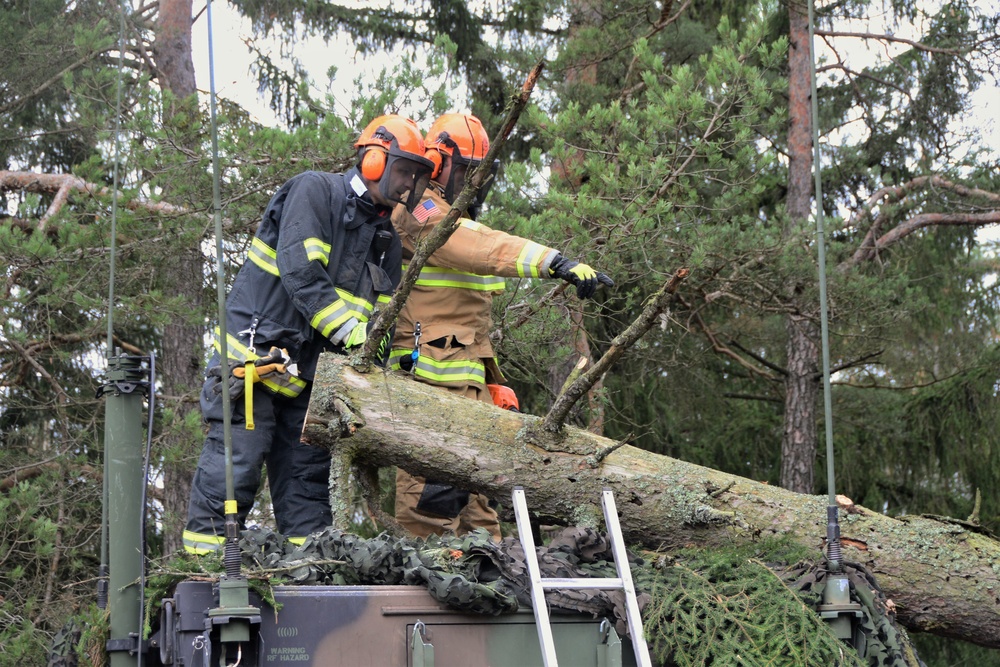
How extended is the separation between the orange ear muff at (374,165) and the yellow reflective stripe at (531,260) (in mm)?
694

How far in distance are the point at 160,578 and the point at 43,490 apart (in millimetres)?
4772

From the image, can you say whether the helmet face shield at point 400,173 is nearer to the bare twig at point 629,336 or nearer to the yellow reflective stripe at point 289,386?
the yellow reflective stripe at point 289,386

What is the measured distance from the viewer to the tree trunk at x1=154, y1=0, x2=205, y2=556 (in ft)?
24.4

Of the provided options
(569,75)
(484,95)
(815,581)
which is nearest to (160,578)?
(815,581)

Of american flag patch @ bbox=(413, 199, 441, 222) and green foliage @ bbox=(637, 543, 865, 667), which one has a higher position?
american flag patch @ bbox=(413, 199, 441, 222)

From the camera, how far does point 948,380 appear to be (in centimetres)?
981

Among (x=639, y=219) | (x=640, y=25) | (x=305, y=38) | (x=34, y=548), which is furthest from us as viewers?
(x=305, y=38)

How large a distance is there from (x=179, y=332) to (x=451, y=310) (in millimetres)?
4516

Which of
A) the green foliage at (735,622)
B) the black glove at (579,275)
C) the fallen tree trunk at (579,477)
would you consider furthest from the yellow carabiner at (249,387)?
the green foliage at (735,622)

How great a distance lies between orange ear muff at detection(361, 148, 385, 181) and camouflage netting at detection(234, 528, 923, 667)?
1721mm

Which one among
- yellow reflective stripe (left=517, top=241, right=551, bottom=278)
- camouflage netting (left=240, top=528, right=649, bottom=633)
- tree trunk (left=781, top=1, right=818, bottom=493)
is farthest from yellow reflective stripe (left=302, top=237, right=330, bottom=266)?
tree trunk (left=781, top=1, right=818, bottom=493)

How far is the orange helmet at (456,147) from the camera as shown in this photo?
5.34 metres

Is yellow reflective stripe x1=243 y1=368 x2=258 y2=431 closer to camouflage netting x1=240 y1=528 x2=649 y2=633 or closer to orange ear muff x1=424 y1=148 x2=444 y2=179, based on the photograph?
camouflage netting x1=240 y1=528 x2=649 y2=633

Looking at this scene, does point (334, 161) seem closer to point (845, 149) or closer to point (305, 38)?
point (305, 38)
